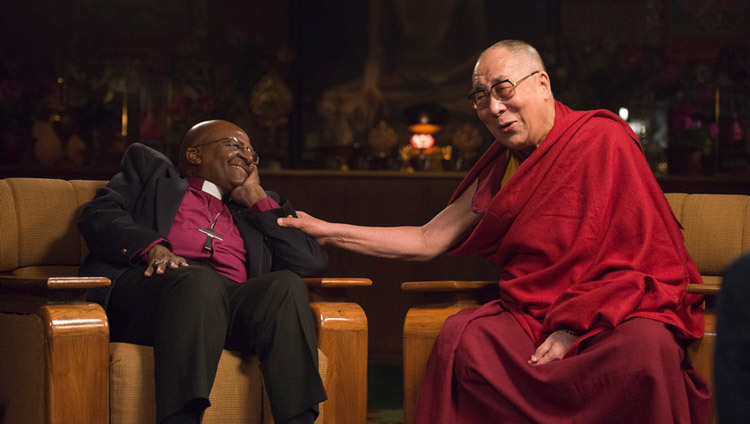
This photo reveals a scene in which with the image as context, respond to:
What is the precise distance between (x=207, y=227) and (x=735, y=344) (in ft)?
6.75

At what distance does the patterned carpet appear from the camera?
338 centimetres

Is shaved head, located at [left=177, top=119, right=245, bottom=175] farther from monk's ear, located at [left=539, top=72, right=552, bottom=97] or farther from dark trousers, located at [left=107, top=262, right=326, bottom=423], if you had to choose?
monk's ear, located at [left=539, top=72, right=552, bottom=97]

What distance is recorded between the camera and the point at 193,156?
9.37 ft

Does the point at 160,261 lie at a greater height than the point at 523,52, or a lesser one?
lesser

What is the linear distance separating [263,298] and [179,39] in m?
3.64

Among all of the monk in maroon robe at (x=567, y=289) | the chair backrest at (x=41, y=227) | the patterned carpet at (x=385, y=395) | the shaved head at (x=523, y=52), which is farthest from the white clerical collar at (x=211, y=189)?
the patterned carpet at (x=385, y=395)

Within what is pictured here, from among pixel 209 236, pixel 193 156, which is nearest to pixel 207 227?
pixel 209 236

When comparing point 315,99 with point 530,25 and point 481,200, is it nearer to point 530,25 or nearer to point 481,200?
point 530,25

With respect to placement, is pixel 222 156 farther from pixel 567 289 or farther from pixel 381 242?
pixel 567 289

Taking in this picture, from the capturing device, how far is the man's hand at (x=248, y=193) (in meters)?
2.78

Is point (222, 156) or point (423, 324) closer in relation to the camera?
point (423, 324)

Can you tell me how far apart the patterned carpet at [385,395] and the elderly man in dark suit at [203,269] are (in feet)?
3.07

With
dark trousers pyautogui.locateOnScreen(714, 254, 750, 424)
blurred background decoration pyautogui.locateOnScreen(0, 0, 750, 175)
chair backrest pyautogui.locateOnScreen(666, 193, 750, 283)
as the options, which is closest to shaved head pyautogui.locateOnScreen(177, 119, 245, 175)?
chair backrest pyautogui.locateOnScreen(666, 193, 750, 283)

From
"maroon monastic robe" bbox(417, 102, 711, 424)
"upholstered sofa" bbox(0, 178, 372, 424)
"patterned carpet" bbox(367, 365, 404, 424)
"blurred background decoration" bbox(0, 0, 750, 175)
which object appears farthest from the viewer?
"blurred background decoration" bbox(0, 0, 750, 175)
